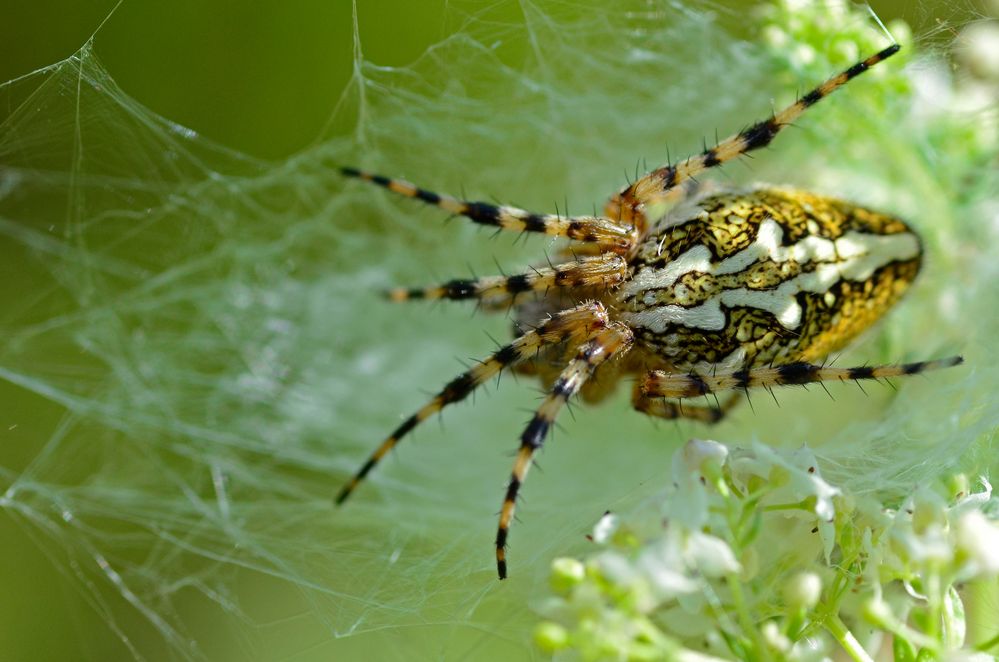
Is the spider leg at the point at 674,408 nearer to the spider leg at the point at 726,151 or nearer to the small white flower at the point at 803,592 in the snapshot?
the spider leg at the point at 726,151

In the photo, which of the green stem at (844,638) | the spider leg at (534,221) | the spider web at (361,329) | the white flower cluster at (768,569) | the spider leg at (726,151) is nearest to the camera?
the white flower cluster at (768,569)

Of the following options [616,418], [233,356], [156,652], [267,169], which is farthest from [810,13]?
[156,652]

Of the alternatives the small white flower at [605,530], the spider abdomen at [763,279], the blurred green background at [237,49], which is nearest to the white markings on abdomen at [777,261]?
the spider abdomen at [763,279]

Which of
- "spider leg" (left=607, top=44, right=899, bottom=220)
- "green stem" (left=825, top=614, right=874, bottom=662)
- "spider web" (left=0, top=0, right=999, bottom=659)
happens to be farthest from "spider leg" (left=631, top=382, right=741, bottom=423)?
"green stem" (left=825, top=614, right=874, bottom=662)

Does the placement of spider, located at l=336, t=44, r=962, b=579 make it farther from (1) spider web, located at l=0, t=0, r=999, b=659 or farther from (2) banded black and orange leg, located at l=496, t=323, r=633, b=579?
(1) spider web, located at l=0, t=0, r=999, b=659

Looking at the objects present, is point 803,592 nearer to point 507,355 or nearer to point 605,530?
point 605,530

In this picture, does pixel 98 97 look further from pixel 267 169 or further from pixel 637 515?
pixel 637 515
